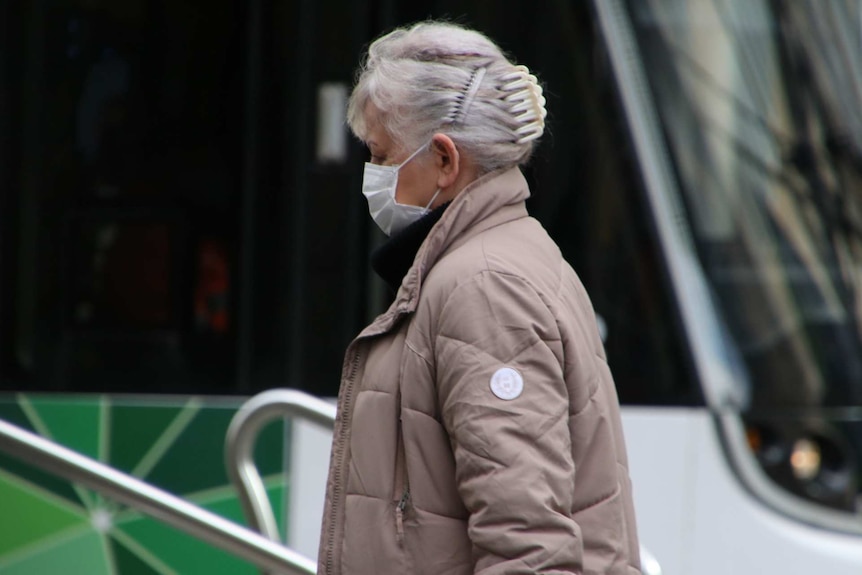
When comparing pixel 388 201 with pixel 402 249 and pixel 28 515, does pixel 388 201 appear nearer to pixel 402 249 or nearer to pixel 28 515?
pixel 402 249

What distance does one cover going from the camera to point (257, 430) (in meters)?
3.05

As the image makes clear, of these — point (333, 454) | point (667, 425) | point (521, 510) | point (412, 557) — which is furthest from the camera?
point (667, 425)

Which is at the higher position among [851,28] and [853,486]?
[851,28]

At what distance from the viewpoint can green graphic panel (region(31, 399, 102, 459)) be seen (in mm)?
3543

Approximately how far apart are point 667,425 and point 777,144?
2.61ft

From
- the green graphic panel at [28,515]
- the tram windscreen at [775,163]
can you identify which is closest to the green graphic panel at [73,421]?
the green graphic panel at [28,515]

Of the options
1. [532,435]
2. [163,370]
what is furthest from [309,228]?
[532,435]

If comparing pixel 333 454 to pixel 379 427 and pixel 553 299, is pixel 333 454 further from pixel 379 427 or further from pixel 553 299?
pixel 553 299

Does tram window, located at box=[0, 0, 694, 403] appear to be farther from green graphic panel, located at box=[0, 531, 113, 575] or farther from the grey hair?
the grey hair

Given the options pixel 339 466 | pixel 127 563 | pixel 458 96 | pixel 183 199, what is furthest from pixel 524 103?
pixel 127 563

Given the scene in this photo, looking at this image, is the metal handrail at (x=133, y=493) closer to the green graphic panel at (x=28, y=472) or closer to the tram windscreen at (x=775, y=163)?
the green graphic panel at (x=28, y=472)

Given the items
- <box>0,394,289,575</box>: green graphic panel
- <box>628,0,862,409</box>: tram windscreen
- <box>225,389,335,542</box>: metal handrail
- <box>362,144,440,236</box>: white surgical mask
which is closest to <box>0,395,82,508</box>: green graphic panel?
<box>0,394,289,575</box>: green graphic panel

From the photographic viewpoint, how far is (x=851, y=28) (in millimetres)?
3537

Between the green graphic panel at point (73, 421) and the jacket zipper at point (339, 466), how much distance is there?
77.4 inches
